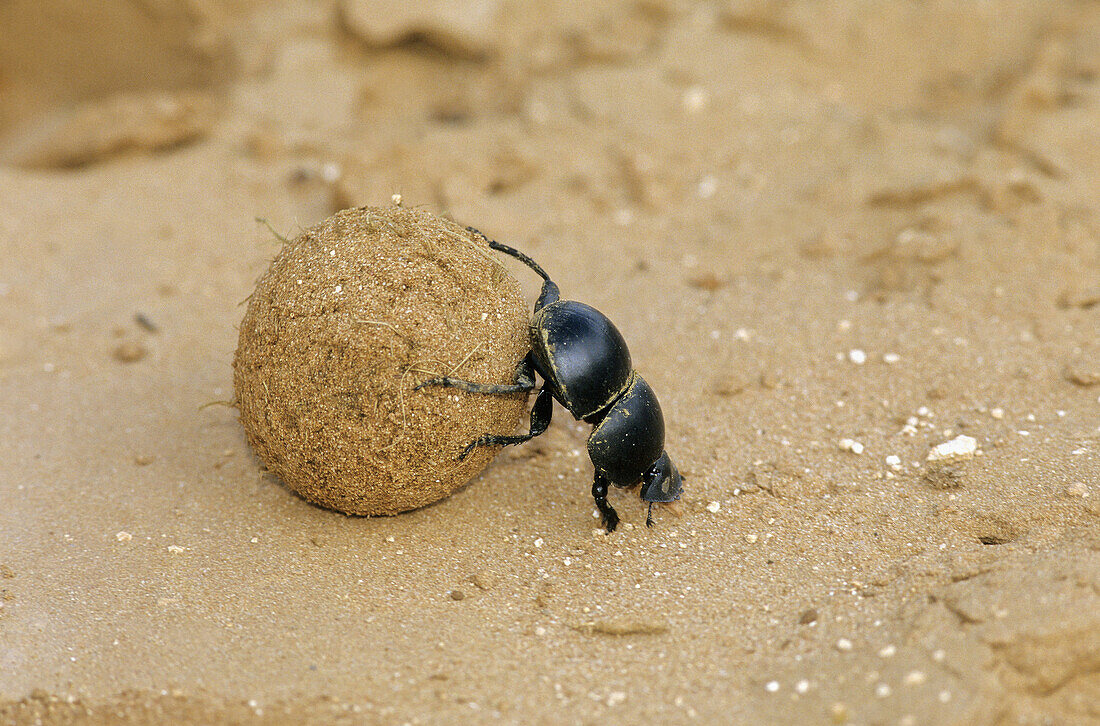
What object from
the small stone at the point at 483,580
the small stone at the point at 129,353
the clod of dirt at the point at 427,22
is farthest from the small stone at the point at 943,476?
the clod of dirt at the point at 427,22

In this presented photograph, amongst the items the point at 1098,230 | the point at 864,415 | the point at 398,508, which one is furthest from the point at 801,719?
the point at 1098,230

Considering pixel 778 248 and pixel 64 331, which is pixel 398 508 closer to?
pixel 64 331

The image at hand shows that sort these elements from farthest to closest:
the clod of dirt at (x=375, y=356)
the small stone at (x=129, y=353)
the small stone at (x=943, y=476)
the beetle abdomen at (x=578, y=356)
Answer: the small stone at (x=129, y=353) < the small stone at (x=943, y=476) < the beetle abdomen at (x=578, y=356) < the clod of dirt at (x=375, y=356)

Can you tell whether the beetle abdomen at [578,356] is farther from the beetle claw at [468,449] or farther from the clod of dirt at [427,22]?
the clod of dirt at [427,22]

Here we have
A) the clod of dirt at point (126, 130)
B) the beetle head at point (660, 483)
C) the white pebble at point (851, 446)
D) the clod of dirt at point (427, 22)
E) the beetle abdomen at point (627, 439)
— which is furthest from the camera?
the clod of dirt at point (427, 22)

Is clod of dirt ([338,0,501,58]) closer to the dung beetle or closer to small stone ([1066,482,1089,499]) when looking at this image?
the dung beetle

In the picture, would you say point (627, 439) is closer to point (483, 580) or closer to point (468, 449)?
point (468, 449)

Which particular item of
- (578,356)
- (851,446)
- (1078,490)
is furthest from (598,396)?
(1078,490)
